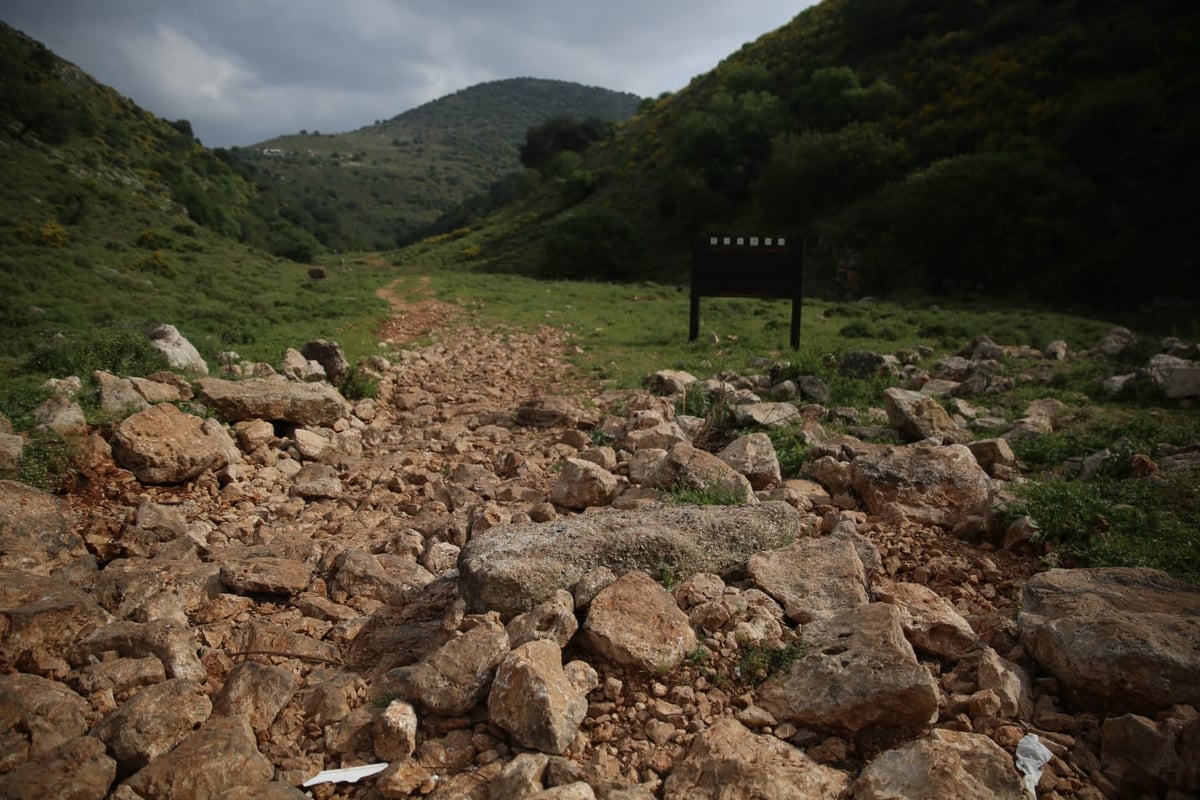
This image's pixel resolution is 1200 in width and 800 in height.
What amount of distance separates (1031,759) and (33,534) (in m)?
5.05

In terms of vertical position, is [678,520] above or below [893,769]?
above

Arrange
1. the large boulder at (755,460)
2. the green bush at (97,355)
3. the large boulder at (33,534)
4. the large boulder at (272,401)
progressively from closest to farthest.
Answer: the large boulder at (33,534), the large boulder at (755,460), the large boulder at (272,401), the green bush at (97,355)

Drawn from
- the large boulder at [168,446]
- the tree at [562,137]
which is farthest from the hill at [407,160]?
the large boulder at [168,446]

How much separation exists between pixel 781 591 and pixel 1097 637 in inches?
48.5

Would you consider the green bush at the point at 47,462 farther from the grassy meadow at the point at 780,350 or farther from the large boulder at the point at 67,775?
the large boulder at the point at 67,775

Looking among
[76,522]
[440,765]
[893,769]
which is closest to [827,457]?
[893,769]

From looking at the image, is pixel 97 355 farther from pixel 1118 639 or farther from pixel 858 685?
pixel 1118 639

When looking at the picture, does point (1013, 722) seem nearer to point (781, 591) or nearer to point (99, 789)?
point (781, 591)

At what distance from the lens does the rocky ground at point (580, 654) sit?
7.51 feet

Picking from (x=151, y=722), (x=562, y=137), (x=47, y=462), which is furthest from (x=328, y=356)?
(x=562, y=137)

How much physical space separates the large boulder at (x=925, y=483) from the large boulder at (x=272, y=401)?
5087mm

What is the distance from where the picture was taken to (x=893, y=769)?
2223mm

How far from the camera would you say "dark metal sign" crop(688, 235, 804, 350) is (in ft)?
42.3

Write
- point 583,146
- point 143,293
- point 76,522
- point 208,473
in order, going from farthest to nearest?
point 583,146 → point 143,293 → point 208,473 → point 76,522
